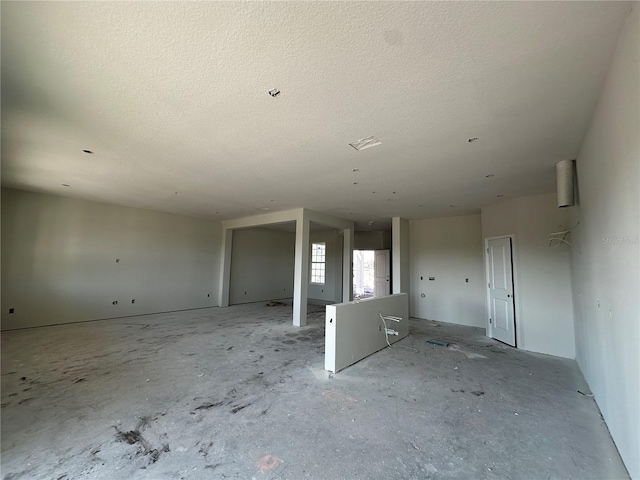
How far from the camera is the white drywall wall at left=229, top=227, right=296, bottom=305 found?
8938mm

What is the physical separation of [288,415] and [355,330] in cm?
157

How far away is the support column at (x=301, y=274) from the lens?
5.87 metres

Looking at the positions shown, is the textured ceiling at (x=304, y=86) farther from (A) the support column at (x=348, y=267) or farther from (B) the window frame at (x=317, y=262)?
(B) the window frame at (x=317, y=262)

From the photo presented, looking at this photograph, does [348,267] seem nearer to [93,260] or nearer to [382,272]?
[382,272]

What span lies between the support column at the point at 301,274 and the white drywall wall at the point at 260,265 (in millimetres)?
A: 3641

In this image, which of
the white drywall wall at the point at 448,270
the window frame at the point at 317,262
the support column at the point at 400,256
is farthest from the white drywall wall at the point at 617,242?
the window frame at the point at 317,262

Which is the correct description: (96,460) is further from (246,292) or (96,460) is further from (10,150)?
(246,292)

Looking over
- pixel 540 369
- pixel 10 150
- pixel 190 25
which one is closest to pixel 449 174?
pixel 540 369

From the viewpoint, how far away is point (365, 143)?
9.36 ft

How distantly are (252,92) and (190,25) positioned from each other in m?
0.61

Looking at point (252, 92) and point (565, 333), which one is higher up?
point (252, 92)

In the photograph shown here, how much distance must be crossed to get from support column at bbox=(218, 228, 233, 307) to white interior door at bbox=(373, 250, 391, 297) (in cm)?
520

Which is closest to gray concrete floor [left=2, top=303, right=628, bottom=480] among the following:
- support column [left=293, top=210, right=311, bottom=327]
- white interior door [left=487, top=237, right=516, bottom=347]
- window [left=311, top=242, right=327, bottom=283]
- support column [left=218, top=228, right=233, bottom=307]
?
white interior door [left=487, top=237, right=516, bottom=347]

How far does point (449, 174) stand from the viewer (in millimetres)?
3703
